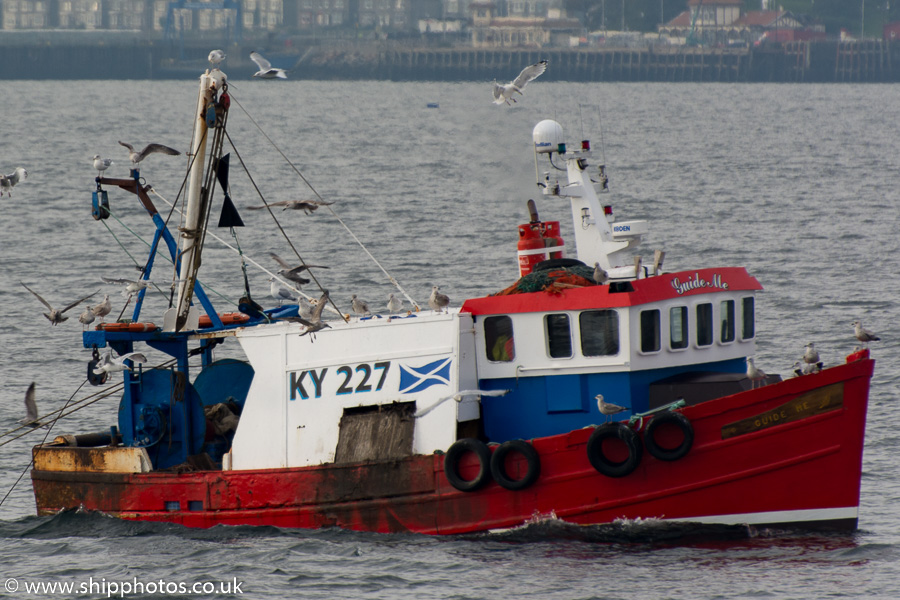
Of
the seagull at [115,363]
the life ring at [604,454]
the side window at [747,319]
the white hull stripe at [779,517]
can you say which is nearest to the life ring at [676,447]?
the life ring at [604,454]

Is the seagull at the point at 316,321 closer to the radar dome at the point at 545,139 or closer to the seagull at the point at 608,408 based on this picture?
the radar dome at the point at 545,139

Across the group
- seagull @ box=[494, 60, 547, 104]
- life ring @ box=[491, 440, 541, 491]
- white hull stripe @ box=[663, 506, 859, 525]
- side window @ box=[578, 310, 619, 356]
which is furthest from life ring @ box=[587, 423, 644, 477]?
seagull @ box=[494, 60, 547, 104]

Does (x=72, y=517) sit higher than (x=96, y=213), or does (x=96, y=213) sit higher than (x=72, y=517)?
(x=96, y=213)

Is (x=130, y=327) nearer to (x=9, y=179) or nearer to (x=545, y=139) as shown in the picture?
(x=9, y=179)

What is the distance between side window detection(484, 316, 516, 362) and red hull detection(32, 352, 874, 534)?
60.1 inches

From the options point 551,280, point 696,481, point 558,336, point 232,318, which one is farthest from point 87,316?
point 696,481

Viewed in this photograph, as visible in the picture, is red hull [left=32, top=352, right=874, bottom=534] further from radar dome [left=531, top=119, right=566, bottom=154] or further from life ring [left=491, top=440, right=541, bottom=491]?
radar dome [left=531, top=119, right=566, bottom=154]

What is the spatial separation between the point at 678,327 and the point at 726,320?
108 centimetres

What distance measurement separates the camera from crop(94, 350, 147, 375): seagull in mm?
20391

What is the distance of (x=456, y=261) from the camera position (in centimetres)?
4659

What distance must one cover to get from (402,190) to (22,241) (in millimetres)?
23172

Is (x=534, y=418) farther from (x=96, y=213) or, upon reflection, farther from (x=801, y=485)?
(x=96, y=213)

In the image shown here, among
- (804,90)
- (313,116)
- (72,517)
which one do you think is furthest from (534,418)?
(804,90)

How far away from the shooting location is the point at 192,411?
21.0 meters
